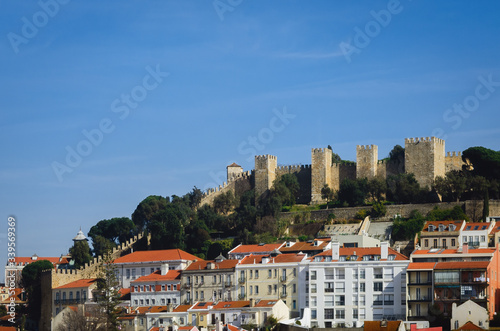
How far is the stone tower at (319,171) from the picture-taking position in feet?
330

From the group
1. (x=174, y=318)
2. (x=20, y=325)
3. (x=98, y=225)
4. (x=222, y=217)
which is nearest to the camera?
(x=174, y=318)

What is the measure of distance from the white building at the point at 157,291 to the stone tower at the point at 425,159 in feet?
87.3

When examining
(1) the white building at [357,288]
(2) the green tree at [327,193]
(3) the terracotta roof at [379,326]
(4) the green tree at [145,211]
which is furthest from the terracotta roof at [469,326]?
(4) the green tree at [145,211]

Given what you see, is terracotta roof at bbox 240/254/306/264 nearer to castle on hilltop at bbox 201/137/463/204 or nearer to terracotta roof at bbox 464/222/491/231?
terracotta roof at bbox 464/222/491/231

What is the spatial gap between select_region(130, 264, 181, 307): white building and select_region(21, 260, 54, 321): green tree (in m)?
11.5

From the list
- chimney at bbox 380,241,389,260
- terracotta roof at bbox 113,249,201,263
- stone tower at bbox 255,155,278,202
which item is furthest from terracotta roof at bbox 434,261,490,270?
stone tower at bbox 255,155,278,202

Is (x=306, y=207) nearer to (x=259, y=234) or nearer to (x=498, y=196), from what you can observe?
(x=259, y=234)

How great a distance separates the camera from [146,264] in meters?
83.4

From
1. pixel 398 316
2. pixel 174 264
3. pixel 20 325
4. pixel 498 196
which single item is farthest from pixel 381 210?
pixel 20 325

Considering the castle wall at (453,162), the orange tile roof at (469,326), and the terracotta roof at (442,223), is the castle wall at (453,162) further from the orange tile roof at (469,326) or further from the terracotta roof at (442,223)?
the orange tile roof at (469,326)

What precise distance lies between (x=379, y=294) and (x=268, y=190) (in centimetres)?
3462

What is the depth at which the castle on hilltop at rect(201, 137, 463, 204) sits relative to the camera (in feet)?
312

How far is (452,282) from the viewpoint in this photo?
6525 centimetres

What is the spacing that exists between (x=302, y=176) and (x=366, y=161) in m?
7.65
